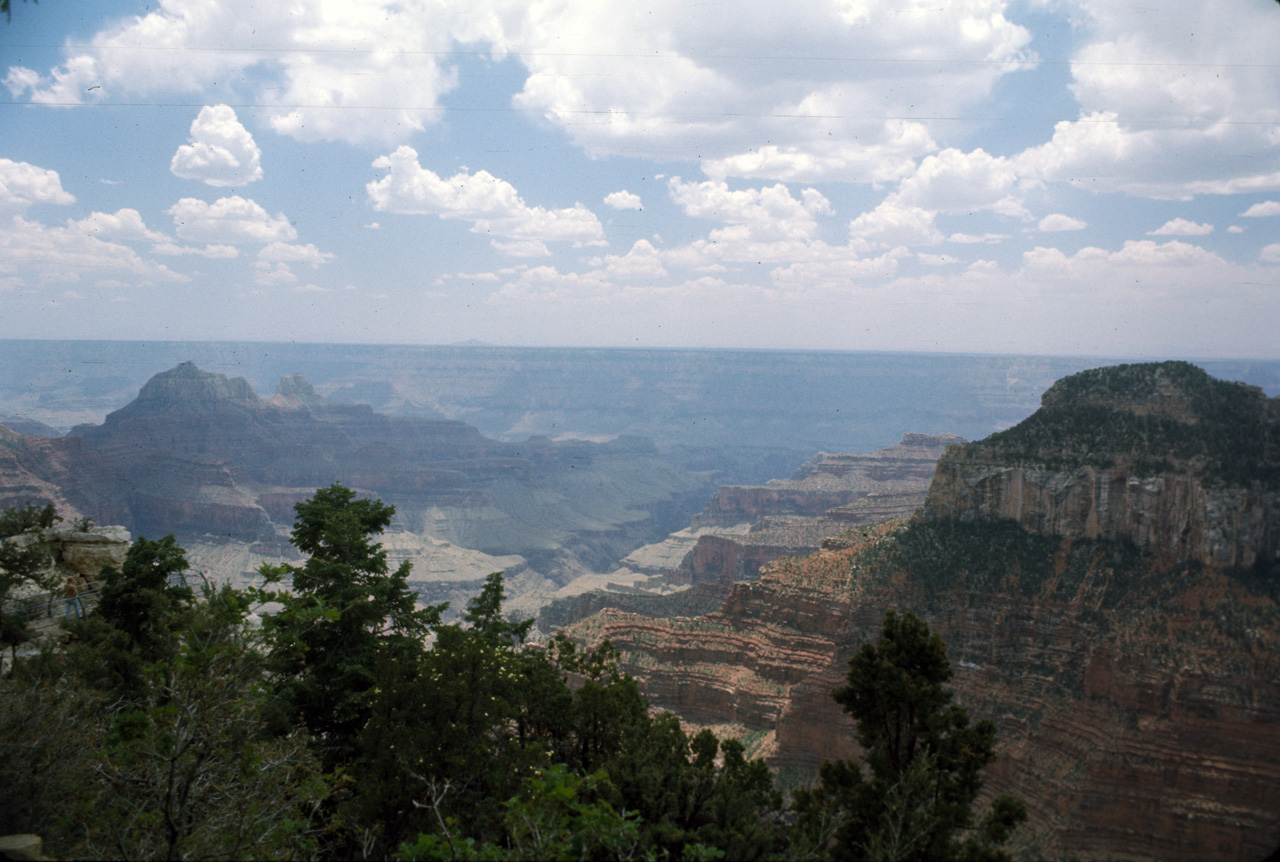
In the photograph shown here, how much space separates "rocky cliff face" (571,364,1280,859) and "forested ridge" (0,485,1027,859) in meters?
12.9

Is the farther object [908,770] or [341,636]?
[341,636]

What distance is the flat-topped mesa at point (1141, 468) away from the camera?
2361 centimetres

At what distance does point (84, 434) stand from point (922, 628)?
12598 cm

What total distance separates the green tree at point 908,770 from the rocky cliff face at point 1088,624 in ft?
41.4

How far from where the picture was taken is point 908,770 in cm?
1196

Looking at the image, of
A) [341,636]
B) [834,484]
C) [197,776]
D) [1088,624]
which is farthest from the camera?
[834,484]

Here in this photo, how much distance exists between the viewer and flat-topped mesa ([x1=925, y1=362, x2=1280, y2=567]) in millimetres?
23609

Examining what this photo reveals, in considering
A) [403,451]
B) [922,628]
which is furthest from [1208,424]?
[403,451]

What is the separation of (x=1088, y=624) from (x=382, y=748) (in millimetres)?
26828

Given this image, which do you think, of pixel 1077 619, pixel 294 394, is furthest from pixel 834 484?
pixel 294 394

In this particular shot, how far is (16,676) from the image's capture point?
1323 centimetres

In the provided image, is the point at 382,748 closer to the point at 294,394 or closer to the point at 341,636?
the point at 341,636

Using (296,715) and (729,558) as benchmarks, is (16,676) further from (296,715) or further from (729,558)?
(729,558)

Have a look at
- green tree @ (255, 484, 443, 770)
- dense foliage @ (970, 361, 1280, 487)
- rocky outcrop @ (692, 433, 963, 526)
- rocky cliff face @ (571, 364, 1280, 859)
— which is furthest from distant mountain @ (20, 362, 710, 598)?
dense foliage @ (970, 361, 1280, 487)
